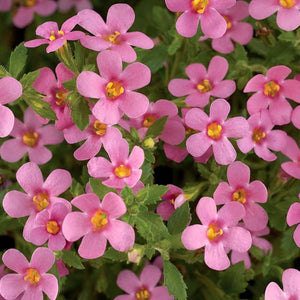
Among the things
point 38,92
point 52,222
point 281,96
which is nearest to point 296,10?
point 281,96

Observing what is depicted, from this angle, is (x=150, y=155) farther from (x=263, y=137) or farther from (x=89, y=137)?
(x=263, y=137)

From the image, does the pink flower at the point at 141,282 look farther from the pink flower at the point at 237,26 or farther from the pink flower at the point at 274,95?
the pink flower at the point at 237,26

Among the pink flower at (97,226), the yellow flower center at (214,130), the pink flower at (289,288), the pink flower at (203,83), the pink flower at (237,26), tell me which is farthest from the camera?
the pink flower at (237,26)

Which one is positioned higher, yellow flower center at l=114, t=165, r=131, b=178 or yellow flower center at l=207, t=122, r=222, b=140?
yellow flower center at l=207, t=122, r=222, b=140

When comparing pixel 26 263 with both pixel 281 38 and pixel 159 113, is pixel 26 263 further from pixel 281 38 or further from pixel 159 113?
pixel 281 38

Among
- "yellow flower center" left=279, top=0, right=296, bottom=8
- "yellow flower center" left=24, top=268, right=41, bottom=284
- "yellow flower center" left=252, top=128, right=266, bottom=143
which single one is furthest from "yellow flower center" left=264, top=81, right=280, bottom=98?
"yellow flower center" left=24, top=268, right=41, bottom=284

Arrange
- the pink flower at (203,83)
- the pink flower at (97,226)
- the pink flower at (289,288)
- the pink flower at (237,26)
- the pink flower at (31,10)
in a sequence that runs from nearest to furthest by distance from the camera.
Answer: the pink flower at (97,226) → the pink flower at (289,288) → the pink flower at (203,83) → the pink flower at (237,26) → the pink flower at (31,10)

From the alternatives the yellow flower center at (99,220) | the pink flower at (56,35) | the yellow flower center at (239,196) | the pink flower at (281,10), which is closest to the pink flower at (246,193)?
the yellow flower center at (239,196)

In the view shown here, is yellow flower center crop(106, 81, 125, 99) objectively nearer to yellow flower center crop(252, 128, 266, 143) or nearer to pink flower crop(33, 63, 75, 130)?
pink flower crop(33, 63, 75, 130)
